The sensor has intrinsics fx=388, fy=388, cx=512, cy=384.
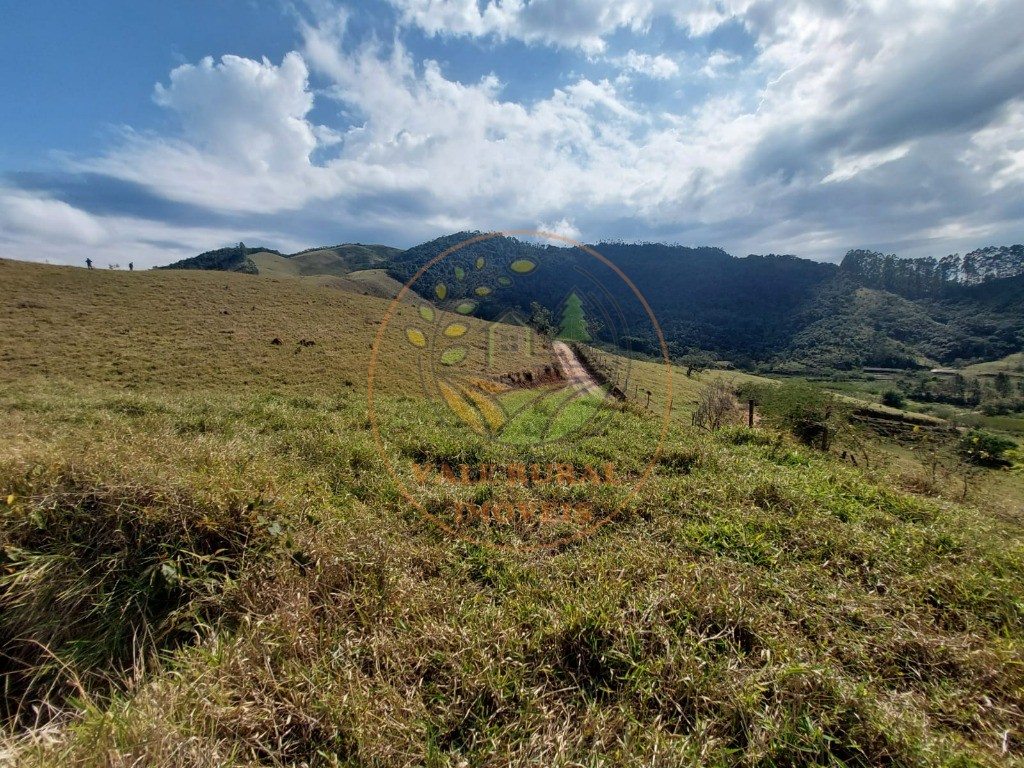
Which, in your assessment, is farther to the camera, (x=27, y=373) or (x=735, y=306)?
(x=735, y=306)

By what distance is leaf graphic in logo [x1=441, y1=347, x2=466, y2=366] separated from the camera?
220 inches

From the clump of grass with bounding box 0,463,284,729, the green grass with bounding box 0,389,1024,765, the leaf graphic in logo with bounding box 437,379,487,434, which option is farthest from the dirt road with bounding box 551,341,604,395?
the clump of grass with bounding box 0,463,284,729

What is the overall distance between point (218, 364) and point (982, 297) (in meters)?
192

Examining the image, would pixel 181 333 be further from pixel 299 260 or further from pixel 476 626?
pixel 299 260

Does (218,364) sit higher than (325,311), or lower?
lower

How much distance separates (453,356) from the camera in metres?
5.69

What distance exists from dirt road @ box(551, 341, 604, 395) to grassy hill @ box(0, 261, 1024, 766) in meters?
2.54

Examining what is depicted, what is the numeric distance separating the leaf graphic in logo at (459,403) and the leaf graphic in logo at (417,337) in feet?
2.40

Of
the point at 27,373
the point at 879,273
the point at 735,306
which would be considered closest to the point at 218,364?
the point at 27,373

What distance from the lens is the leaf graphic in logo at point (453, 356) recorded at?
18.4ft

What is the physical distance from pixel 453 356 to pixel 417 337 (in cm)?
58

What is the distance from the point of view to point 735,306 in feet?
438

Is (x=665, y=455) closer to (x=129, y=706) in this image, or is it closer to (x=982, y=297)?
(x=129, y=706)

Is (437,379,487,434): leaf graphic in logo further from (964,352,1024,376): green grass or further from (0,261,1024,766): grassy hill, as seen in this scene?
(964,352,1024,376): green grass
